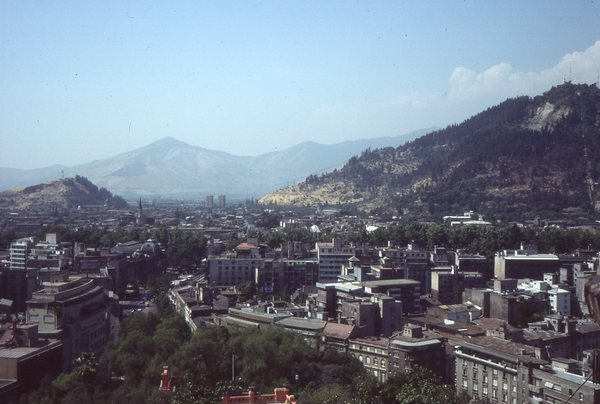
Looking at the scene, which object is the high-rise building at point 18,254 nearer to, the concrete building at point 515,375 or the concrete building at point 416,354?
the concrete building at point 416,354

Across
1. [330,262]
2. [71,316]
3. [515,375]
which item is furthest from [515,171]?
[71,316]

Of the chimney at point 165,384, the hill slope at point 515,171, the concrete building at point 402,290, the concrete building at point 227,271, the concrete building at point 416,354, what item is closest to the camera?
the chimney at point 165,384

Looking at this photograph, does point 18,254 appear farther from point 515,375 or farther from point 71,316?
point 515,375

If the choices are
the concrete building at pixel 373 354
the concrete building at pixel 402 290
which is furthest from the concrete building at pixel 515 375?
the concrete building at pixel 402 290

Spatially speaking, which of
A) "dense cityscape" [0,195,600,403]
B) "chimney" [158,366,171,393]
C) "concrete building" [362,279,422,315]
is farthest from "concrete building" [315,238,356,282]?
"chimney" [158,366,171,393]

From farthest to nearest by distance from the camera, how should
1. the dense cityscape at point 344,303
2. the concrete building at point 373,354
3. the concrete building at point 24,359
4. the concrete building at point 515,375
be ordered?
the concrete building at point 373,354 < the dense cityscape at point 344,303 < the concrete building at point 24,359 < the concrete building at point 515,375

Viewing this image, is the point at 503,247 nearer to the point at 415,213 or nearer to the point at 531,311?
the point at 531,311
